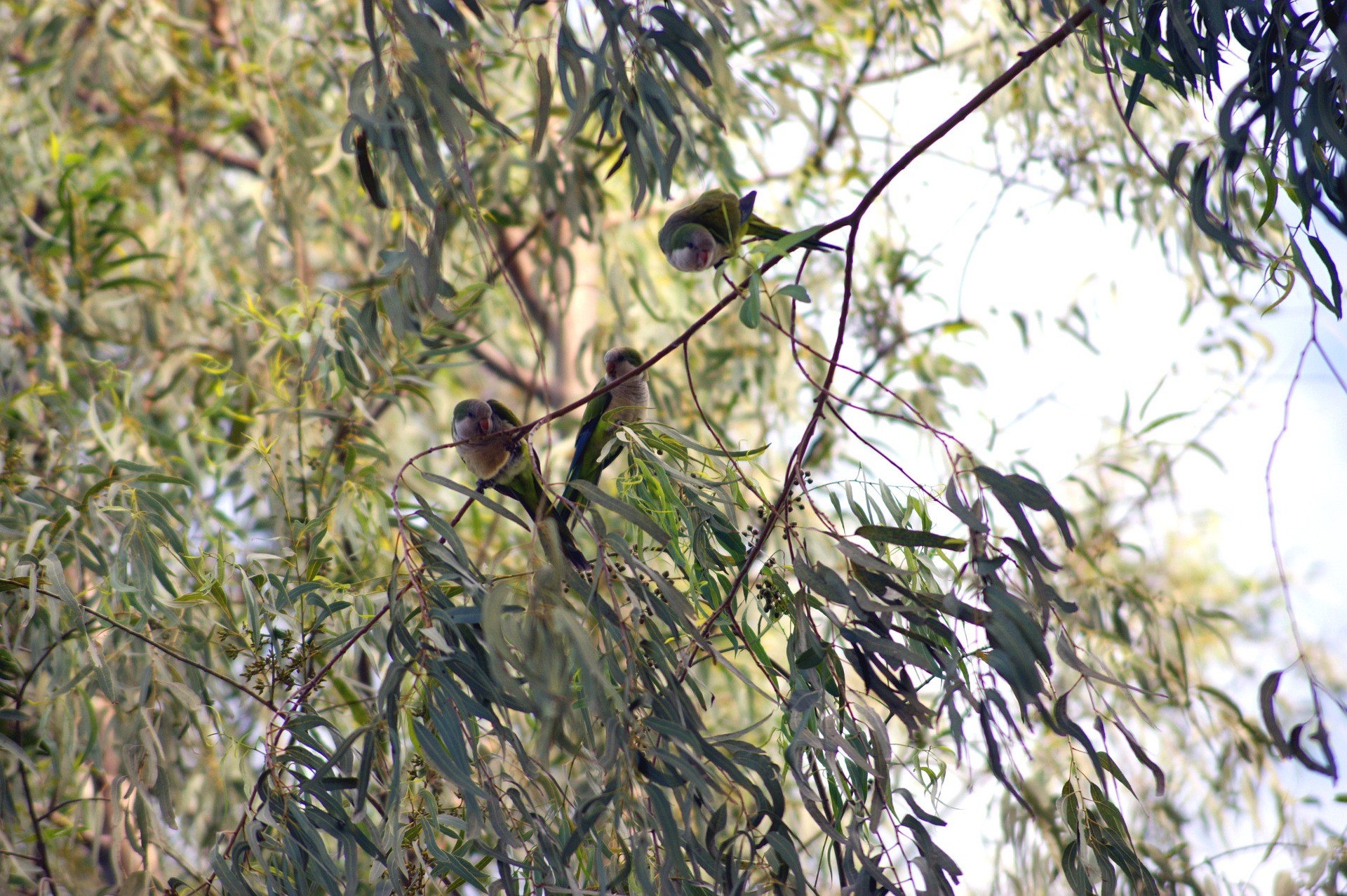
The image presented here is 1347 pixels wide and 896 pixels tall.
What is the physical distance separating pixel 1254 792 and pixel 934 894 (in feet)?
5.75

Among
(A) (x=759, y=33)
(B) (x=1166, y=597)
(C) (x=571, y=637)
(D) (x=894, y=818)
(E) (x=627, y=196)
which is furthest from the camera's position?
(E) (x=627, y=196)

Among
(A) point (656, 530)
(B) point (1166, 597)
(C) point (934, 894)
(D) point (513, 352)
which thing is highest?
(D) point (513, 352)

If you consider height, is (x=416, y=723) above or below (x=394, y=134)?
below

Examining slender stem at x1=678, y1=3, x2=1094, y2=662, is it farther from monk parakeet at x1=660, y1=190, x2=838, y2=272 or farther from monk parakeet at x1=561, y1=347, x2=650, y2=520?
monk parakeet at x1=561, y1=347, x2=650, y2=520

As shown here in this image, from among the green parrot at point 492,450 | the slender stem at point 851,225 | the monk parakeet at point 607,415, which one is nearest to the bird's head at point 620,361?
the monk parakeet at point 607,415

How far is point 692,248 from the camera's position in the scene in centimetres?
140

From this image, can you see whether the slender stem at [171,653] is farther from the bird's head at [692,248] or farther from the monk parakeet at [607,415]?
the bird's head at [692,248]

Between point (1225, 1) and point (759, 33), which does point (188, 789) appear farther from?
point (1225, 1)

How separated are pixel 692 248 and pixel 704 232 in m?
0.02

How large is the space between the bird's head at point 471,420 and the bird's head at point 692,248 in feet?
1.11

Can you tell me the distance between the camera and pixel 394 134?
3.92ft

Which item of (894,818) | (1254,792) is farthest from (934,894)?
(1254,792)

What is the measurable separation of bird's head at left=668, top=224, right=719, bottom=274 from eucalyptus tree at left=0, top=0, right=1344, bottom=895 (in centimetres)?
7

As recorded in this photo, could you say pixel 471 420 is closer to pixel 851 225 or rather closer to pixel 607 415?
pixel 607 415
